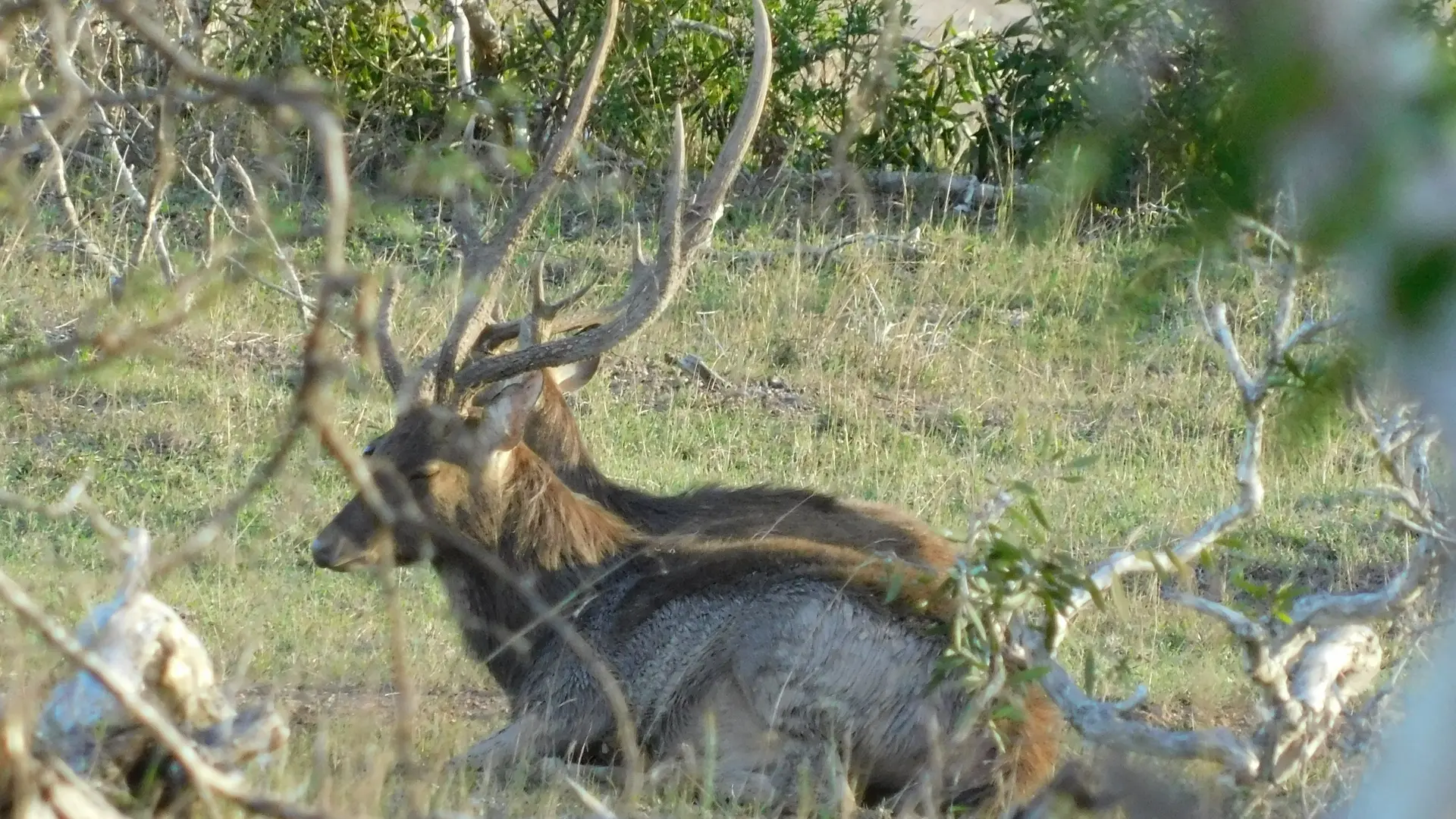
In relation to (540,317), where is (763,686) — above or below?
below

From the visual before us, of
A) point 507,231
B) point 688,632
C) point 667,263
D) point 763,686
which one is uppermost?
point 507,231

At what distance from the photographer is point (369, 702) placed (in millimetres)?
6035

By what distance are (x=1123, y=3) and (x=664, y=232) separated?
5.14 meters

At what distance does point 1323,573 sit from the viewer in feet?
29.1

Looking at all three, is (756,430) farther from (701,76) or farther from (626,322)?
(701,76)

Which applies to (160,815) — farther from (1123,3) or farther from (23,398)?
(23,398)

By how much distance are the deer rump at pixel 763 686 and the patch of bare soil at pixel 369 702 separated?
0.36 m

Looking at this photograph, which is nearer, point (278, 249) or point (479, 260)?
point (278, 249)

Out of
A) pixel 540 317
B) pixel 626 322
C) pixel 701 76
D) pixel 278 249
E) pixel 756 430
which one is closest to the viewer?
pixel 278 249

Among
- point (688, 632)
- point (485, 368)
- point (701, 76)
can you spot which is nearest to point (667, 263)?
point (485, 368)

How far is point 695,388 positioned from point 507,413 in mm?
4453

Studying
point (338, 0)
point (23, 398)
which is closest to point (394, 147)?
point (338, 0)

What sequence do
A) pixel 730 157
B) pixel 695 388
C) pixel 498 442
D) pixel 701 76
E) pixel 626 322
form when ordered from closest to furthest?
pixel 730 157, pixel 498 442, pixel 626 322, pixel 695 388, pixel 701 76

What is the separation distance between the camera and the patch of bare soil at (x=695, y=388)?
11.5 metres
